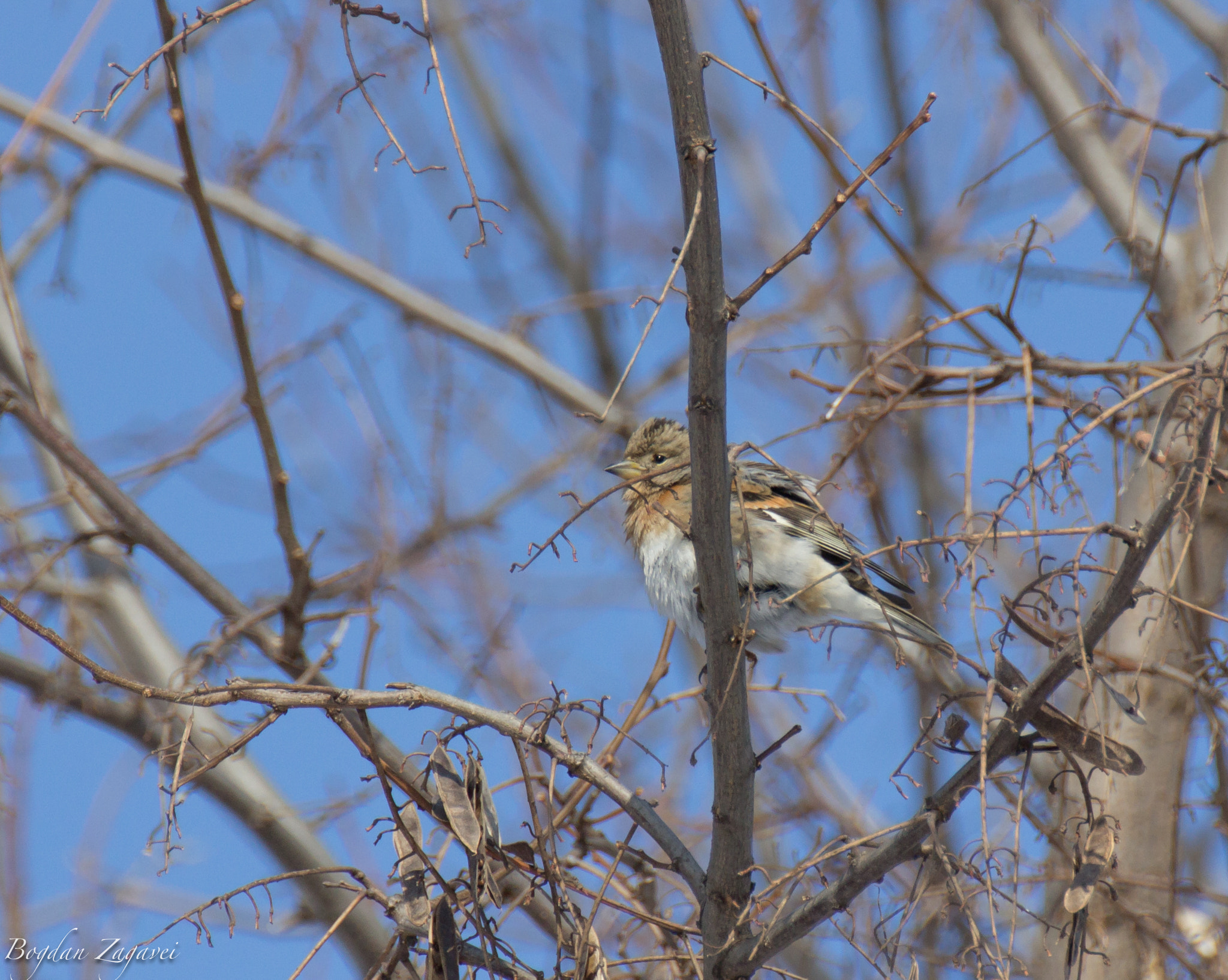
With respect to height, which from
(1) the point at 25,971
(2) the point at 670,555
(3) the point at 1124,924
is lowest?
(1) the point at 25,971

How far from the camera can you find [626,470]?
214 inches

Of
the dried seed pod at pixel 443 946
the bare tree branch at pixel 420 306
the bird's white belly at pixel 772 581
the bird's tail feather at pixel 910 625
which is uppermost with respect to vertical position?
the bare tree branch at pixel 420 306

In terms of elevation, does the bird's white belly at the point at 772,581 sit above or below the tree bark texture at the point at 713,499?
above

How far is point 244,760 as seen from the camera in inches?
193

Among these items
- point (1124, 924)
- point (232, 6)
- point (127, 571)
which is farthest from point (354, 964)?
point (232, 6)

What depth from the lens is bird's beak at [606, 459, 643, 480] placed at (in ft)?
17.5

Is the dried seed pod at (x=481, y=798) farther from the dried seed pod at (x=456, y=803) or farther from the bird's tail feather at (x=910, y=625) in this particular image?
the bird's tail feather at (x=910, y=625)

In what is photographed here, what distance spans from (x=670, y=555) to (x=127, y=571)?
2621mm

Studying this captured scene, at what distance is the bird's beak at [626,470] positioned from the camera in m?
5.35

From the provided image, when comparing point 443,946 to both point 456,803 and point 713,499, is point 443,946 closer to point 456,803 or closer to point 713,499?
point 456,803

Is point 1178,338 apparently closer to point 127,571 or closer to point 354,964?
point 354,964

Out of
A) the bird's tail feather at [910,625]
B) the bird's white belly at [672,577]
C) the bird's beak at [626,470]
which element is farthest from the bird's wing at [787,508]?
the bird's beak at [626,470]

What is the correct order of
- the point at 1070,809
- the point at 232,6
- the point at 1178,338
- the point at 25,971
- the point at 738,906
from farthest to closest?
the point at 1178,338, the point at 1070,809, the point at 25,971, the point at 738,906, the point at 232,6

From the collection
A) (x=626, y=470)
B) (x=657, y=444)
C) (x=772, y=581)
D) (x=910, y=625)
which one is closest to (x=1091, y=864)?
(x=910, y=625)
